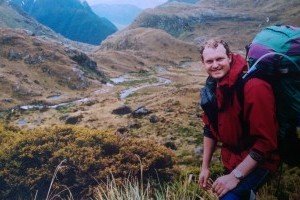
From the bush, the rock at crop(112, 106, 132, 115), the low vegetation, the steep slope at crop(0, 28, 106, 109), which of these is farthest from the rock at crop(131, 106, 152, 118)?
the steep slope at crop(0, 28, 106, 109)

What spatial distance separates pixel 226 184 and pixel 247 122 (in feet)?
2.17

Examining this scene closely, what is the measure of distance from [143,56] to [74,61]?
6734cm

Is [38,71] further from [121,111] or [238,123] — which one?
[238,123]

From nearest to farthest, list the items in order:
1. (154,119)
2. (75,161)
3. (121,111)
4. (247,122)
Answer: (247,122), (75,161), (154,119), (121,111)

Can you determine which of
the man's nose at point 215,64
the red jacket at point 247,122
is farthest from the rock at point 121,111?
the man's nose at point 215,64

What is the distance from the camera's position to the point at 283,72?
3908 mm

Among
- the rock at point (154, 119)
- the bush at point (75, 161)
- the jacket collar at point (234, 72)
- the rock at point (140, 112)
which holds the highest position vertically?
the jacket collar at point (234, 72)

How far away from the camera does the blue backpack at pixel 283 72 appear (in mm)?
3922

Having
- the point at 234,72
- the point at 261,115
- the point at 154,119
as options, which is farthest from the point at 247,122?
the point at 154,119

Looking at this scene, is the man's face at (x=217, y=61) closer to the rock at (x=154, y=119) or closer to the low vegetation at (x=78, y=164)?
the low vegetation at (x=78, y=164)

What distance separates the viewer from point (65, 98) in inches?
3290

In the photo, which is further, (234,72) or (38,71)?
(38,71)

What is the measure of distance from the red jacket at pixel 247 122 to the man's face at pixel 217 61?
6 cm

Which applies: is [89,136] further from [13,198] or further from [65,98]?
[65,98]
